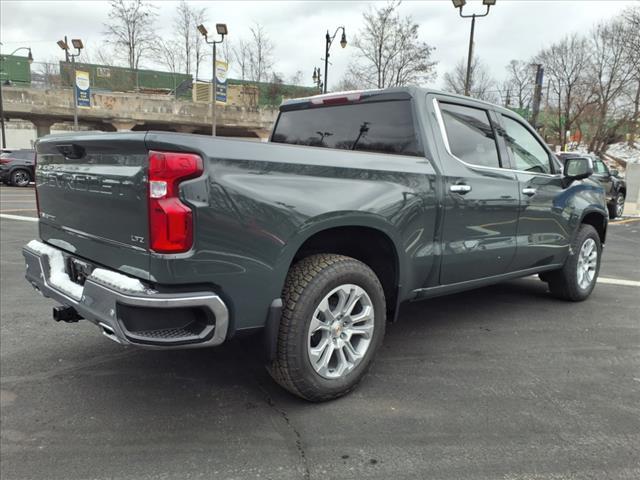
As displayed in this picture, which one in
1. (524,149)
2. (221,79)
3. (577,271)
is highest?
(221,79)

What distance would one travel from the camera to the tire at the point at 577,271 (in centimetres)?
497

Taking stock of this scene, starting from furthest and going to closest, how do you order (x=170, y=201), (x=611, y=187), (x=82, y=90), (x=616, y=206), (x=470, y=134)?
(x=82, y=90), (x=616, y=206), (x=611, y=187), (x=470, y=134), (x=170, y=201)

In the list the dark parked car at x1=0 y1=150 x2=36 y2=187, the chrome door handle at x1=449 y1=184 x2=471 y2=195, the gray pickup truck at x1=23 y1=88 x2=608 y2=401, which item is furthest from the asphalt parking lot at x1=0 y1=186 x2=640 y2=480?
the dark parked car at x1=0 y1=150 x2=36 y2=187

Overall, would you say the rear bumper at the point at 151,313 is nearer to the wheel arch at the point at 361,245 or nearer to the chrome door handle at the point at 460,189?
the wheel arch at the point at 361,245

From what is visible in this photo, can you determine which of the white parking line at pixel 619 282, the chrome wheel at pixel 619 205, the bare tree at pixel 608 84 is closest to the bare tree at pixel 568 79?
the bare tree at pixel 608 84

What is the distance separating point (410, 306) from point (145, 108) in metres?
34.5

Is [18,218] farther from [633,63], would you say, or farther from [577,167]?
[633,63]

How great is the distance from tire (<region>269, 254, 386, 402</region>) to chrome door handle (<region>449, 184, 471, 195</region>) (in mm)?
935

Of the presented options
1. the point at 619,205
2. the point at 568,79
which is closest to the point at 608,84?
the point at 568,79

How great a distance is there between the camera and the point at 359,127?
148 inches

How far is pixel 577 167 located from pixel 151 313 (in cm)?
403

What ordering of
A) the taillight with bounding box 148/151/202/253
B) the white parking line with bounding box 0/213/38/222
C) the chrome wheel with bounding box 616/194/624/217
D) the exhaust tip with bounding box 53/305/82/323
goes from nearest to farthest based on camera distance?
the taillight with bounding box 148/151/202/253, the exhaust tip with bounding box 53/305/82/323, the white parking line with bounding box 0/213/38/222, the chrome wheel with bounding box 616/194/624/217

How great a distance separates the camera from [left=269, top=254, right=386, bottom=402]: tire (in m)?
2.68

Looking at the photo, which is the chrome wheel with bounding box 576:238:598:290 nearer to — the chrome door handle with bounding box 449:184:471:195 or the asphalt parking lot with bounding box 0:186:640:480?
the asphalt parking lot with bounding box 0:186:640:480
